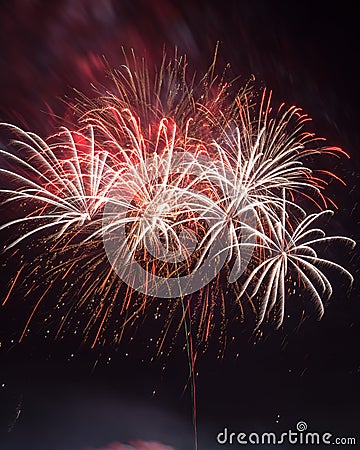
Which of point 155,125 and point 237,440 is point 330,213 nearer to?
point 155,125

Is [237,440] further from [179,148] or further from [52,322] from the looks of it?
[179,148]

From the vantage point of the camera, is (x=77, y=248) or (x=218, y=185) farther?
(x=77, y=248)

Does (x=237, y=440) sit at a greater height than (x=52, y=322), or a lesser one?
lesser

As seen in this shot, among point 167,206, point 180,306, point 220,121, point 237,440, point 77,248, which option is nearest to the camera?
point 167,206

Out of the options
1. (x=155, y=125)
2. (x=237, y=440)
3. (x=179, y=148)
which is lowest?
(x=237, y=440)

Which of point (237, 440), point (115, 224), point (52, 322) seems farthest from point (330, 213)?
point (52, 322)

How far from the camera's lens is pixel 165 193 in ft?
15.1

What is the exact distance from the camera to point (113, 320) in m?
6.38

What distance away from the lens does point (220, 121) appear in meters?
4.97

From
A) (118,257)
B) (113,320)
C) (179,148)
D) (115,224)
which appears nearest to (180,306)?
(113,320)

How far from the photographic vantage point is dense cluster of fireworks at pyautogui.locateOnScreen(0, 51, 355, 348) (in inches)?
183

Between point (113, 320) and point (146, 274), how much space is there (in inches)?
57.6

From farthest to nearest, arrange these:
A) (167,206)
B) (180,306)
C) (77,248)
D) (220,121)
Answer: (180,306) → (77,248) → (220,121) → (167,206)

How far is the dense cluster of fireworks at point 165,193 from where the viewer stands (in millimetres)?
4641
